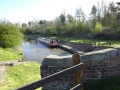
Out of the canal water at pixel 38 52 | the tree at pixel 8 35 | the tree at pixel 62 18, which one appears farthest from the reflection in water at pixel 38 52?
the tree at pixel 62 18

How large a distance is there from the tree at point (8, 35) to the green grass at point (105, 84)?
98.0ft

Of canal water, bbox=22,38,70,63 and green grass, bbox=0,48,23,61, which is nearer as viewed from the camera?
green grass, bbox=0,48,23,61

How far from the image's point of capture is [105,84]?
16.8 feet

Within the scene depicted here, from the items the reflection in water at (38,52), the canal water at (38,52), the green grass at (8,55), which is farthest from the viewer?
the reflection in water at (38,52)

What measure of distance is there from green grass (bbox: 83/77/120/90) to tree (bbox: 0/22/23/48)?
29.9 metres

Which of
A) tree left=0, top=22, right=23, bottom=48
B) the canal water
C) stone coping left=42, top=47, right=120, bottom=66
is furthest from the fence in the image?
tree left=0, top=22, right=23, bottom=48

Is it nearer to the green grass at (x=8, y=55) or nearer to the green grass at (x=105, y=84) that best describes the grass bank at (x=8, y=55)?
the green grass at (x=8, y=55)

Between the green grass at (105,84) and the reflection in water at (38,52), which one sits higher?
the green grass at (105,84)

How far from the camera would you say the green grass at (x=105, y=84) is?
5027 millimetres

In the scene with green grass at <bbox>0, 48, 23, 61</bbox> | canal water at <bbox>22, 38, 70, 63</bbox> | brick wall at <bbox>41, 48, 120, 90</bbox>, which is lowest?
canal water at <bbox>22, 38, 70, 63</bbox>

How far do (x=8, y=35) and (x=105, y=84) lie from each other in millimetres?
30374

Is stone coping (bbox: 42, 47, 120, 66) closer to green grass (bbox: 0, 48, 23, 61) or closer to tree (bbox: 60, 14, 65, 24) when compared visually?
green grass (bbox: 0, 48, 23, 61)

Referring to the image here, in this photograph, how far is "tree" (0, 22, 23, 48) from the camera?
33.1 m

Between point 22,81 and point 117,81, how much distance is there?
8.44 m
